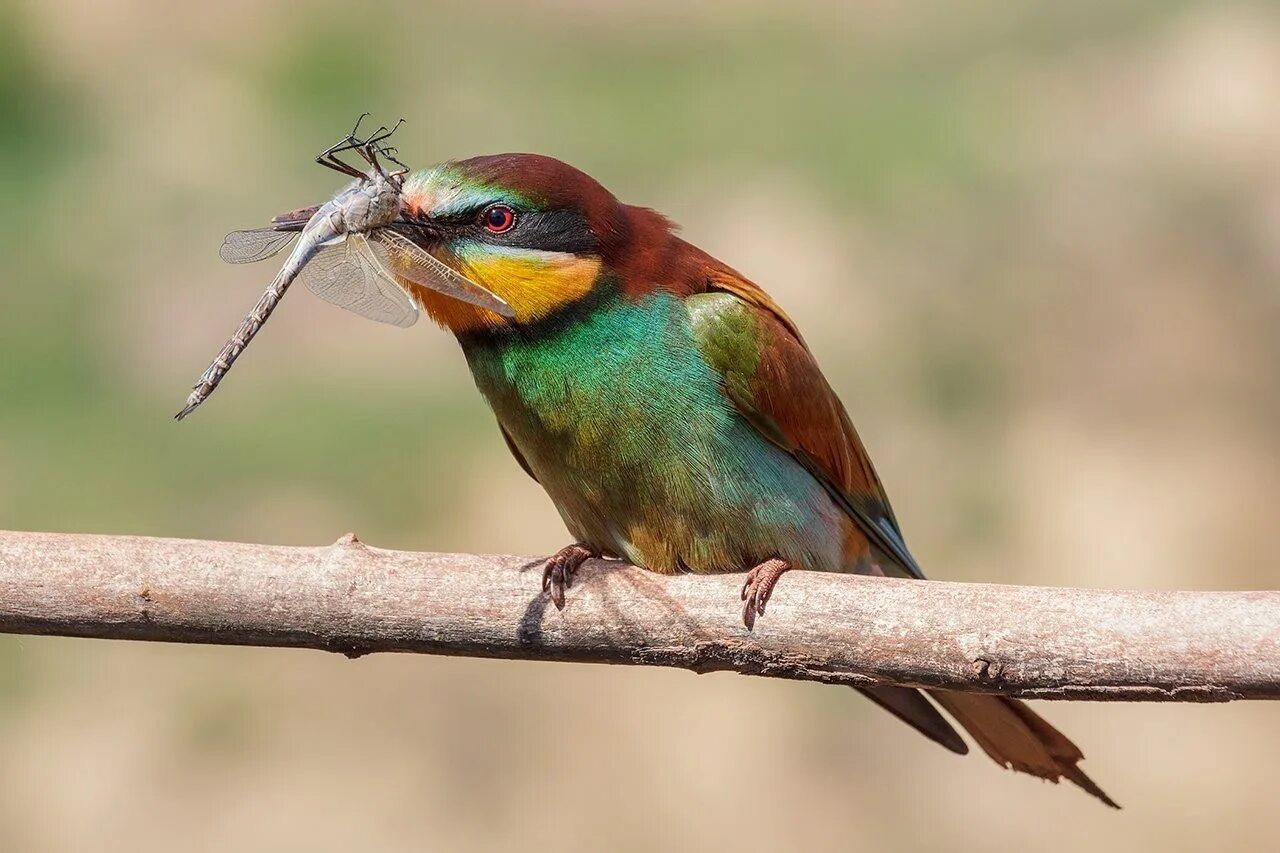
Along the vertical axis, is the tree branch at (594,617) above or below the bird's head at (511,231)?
below

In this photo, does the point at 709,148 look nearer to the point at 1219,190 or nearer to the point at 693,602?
the point at 1219,190

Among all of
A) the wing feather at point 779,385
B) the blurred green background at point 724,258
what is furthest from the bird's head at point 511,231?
the blurred green background at point 724,258

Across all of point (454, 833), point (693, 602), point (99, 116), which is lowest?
point (454, 833)

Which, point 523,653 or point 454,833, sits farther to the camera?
point 454,833

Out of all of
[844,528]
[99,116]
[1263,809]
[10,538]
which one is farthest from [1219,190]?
[10,538]

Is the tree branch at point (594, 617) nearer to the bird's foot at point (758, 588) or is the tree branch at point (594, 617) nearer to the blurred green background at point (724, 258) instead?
the bird's foot at point (758, 588)

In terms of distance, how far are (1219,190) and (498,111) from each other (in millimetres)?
2561

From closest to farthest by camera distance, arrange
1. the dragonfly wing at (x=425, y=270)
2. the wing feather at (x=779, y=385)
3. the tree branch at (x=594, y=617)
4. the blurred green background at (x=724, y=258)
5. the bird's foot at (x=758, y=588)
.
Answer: the tree branch at (x=594, y=617)
the bird's foot at (x=758, y=588)
the dragonfly wing at (x=425, y=270)
the wing feather at (x=779, y=385)
the blurred green background at (x=724, y=258)

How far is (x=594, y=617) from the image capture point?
2479mm

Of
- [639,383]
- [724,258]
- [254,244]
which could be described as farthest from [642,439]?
[724,258]

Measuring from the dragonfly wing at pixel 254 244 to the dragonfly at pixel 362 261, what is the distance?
6 cm

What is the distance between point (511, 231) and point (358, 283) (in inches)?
10.5

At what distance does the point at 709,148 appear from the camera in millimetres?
6047

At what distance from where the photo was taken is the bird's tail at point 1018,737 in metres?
2.77
